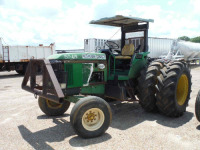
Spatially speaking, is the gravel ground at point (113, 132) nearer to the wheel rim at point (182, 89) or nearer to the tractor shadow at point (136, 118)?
the tractor shadow at point (136, 118)

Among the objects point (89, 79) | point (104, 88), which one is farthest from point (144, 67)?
point (89, 79)

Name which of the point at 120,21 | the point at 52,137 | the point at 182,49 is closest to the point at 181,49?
the point at 182,49

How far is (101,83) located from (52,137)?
5.98ft

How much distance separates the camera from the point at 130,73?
5.56 metres

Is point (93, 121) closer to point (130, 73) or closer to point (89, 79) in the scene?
point (89, 79)

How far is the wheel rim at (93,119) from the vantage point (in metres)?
3.97

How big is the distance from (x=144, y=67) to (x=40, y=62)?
2.99 m

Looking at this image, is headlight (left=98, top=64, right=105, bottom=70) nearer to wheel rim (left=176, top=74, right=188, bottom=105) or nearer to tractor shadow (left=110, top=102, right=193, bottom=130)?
tractor shadow (left=110, top=102, right=193, bottom=130)

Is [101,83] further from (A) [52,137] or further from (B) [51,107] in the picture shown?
(A) [52,137]

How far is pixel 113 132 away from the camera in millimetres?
4297

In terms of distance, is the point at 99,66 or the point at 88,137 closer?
the point at 88,137

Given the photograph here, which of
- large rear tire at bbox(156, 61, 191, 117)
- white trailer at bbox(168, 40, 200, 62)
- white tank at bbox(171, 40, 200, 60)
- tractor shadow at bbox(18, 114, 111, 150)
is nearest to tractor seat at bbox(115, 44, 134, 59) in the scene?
large rear tire at bbox(156, 61, 191, 117)

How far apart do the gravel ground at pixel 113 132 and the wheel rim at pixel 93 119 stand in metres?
0.24

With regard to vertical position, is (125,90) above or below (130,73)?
below
